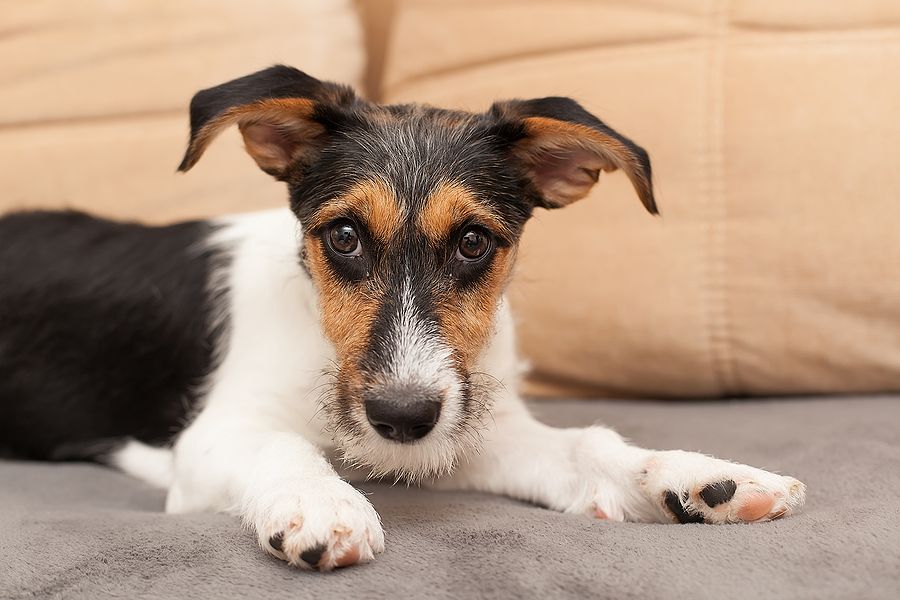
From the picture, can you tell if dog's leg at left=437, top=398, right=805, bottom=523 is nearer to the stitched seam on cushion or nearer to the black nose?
the black nose

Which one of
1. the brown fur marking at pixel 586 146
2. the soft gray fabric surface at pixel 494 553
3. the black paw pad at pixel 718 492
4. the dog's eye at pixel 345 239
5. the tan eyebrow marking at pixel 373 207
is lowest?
the soft gray fabric surface at pixel 494 553

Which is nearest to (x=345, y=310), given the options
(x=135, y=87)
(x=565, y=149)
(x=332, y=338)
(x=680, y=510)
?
(x=332, y=338)

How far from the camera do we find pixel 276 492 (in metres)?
1.76

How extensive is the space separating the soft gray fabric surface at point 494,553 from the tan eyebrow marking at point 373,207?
2.11 feet

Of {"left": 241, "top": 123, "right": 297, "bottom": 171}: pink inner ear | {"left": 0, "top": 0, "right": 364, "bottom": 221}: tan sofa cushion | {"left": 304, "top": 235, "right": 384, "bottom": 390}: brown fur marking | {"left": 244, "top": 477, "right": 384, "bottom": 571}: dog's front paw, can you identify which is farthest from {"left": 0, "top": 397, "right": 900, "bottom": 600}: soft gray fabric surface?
{"left": 0, "top": 0, "right": 364, "bottom": 221}: tan sofa cushion

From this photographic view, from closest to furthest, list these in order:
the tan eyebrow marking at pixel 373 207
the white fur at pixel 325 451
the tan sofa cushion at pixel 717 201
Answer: the white fur at pixel 325 451
the tan eyebrow marking at pixel 373 207
the tan sofa cushion at pixel 717 201

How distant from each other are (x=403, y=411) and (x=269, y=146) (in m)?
0.98

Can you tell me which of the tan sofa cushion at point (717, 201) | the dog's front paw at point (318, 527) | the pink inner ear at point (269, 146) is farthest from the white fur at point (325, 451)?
the tan sofa cushion at point (717, 201)

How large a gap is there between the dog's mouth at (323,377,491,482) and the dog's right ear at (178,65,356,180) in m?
0.70

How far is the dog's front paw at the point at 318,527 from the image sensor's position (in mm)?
1615

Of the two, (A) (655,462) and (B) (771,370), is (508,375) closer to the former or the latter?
(A) (655,462)

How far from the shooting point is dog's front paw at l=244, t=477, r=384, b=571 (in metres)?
1.62

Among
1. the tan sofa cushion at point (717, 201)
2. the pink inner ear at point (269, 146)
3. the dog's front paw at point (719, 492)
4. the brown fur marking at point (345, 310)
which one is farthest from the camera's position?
the tan sofa cushion at point (717, 201)

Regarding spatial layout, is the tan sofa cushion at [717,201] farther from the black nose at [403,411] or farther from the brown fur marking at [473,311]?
the black nose at [403,411]
